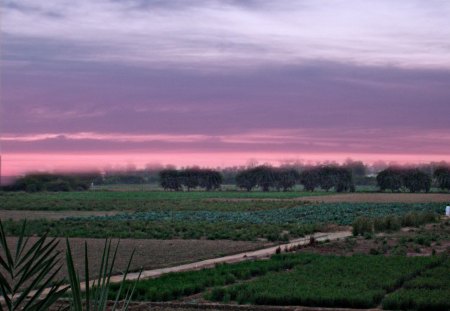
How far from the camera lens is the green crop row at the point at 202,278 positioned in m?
19.2

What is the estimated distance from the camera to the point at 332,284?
20.2 m

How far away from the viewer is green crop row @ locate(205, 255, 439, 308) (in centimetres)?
1769

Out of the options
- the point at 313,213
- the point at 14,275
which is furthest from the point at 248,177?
the point at 14,275

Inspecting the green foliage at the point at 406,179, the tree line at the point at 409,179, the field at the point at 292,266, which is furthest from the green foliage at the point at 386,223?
the green foliage at the point at 406,179

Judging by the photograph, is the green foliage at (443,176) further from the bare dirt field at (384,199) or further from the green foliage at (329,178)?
the bare dirt field at (384,199)

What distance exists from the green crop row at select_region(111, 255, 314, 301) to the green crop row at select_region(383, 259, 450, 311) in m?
5.11

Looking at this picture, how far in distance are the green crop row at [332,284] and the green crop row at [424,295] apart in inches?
18.0

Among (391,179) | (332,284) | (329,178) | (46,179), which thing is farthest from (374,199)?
(46,179)

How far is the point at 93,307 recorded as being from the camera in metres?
→ 2.50

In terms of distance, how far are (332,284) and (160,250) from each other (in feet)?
52.2

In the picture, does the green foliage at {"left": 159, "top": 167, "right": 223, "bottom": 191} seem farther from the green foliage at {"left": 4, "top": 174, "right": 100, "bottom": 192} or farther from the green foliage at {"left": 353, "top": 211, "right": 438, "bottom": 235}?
the green foliage at {"left": 4, "top": 174, "right": 100, "bottom": 192}

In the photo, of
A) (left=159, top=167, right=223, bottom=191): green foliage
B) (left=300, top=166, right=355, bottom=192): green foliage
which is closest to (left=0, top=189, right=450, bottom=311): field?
(left=300, top=166, right=355, bottom=192): green foliage

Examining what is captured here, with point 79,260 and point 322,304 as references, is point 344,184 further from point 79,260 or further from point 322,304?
point 322,304

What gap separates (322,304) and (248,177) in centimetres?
14744
